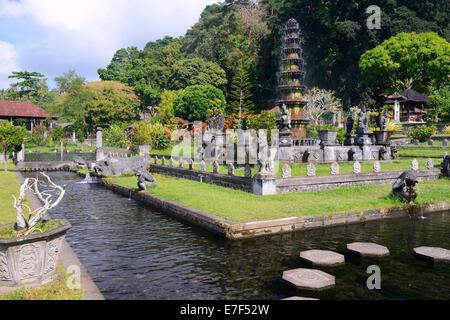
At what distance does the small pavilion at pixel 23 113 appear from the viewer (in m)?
58.5

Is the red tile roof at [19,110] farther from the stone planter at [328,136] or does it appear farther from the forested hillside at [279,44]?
the stone planter at [328,136]

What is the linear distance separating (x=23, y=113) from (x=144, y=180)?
176 ft

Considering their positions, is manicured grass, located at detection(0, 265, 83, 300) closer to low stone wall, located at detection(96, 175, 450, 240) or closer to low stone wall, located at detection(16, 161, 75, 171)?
low stone wall, located at detection(96, 175, 450, 240)

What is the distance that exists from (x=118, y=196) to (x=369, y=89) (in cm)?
4385

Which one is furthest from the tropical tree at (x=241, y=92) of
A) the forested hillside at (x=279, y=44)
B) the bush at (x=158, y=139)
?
the bush at (x=158, y=139)

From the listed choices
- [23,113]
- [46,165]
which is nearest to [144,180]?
[46,165]

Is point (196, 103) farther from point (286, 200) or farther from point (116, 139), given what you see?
point (286, 200)


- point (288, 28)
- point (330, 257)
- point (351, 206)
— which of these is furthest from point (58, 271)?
point (288, 28)

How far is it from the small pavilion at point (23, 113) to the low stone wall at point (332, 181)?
2301 inches

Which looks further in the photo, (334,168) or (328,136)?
(328,136)

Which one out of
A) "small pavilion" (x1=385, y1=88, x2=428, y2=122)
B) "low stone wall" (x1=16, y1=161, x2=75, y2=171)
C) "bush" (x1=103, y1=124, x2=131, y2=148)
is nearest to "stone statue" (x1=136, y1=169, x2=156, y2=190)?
"low stone wall" (x1=16, y1=161, x2=75, y2=171)

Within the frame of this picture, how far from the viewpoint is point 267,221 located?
1016 centimetres

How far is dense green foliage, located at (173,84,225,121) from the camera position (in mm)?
53375
